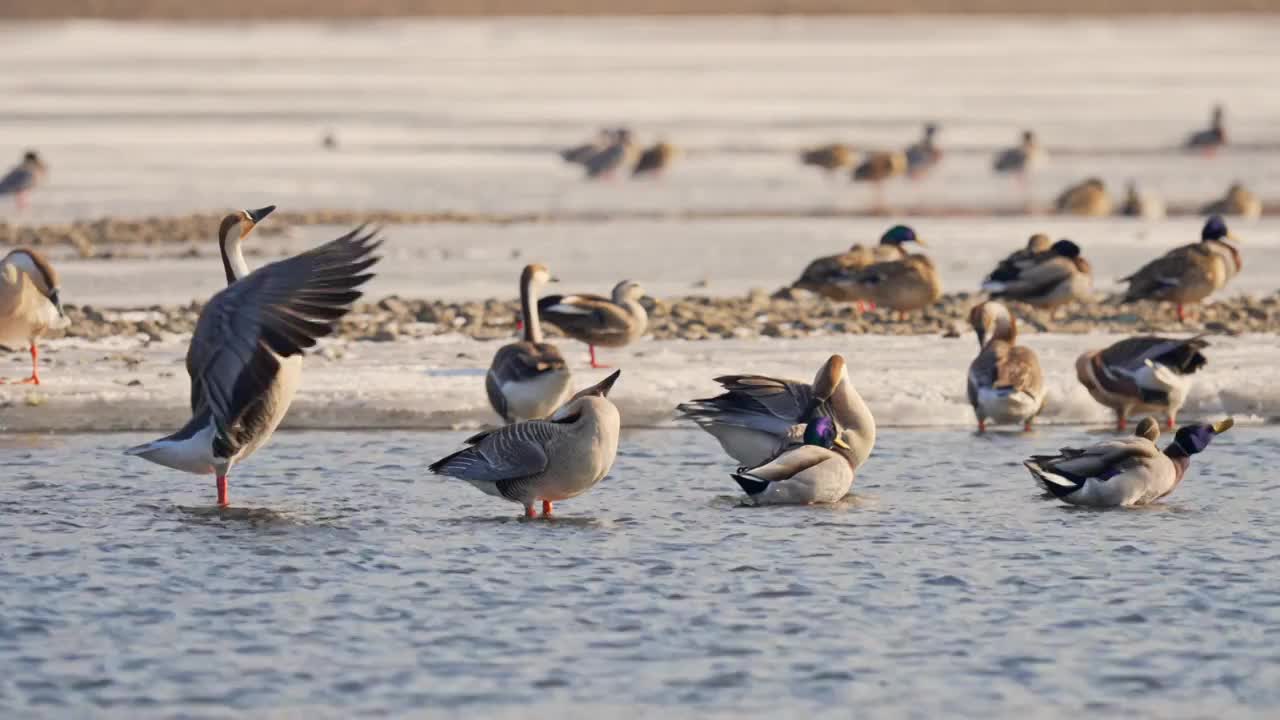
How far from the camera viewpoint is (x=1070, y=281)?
58.2 feet

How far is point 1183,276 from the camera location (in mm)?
17641

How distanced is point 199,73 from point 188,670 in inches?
2247

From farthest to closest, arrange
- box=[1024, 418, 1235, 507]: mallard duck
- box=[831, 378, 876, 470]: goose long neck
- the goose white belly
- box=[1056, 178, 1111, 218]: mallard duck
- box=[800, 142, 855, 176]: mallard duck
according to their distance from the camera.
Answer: box=[800, 142, 855, 176]: mallard duck
box=[1056, 178, 1111, 218]: mallard duck
the goose white belly
box=[831, 378, 876, 470]: goose long neck
box=[1024, 418, 1235, 507]: mallard duck

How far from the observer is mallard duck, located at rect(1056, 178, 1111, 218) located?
27906mm

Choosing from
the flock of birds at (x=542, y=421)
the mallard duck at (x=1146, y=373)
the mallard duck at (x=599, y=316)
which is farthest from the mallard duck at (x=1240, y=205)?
the flock of birds at (x=542, y=421)

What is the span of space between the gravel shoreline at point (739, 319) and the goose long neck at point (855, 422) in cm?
541

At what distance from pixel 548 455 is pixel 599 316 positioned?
480 centimetres

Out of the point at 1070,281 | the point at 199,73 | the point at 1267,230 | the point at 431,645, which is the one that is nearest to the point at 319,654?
the point at 431,645

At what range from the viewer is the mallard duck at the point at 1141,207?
27266 mm

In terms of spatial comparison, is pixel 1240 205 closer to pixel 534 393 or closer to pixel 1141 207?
pixel 1141 207

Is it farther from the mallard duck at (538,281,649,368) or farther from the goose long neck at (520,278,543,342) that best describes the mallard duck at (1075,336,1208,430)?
the goose long neck at (520,278,543,342)

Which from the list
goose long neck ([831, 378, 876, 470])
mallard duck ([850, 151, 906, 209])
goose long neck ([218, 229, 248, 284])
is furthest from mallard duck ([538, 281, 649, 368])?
mallard duck ([850, 151, 906, 209])

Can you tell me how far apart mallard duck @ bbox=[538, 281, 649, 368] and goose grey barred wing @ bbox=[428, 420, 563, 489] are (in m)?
4.39

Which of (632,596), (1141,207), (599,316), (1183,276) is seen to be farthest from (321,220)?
(632,596)
